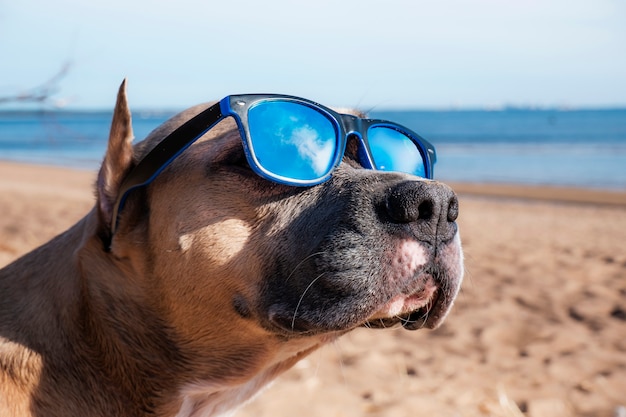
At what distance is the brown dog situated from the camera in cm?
234

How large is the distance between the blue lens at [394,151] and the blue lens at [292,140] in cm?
28

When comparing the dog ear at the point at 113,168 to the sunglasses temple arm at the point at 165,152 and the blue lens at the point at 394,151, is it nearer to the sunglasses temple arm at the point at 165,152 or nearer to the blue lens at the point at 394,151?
the sunglasses temple arm at the point at 165,152

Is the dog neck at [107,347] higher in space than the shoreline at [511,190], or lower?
higher

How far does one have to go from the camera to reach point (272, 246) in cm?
249

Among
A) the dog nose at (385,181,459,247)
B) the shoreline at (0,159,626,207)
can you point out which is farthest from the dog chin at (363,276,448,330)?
the shoreline at (0,159,626,207)

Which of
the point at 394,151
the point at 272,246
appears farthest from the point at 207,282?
the point at 394,151

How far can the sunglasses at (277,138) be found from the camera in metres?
2.55

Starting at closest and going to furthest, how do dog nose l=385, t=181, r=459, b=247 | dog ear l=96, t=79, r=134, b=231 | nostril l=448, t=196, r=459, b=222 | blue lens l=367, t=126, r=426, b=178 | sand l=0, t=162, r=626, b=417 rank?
dog nose l=385, t=181, r=459, b=247, nostril l=448, t=196, r=459, b=222, dog ear l=96, t=79, r=134, b=231, blue lens l=367, t=126, r=426, b=178, sand l=0, t=162, r=626, b=417

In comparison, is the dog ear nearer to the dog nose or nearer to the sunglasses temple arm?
the sunglasses temple arm

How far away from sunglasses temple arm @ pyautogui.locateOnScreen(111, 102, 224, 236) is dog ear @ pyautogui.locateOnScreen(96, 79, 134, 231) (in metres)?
0.03

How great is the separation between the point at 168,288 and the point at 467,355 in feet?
10.4

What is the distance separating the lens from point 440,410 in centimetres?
404

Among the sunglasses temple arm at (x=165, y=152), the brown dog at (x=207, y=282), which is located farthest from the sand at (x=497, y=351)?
the sunglasses temple arm at (x=165, y=152)

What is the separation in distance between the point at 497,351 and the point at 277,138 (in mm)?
3250
